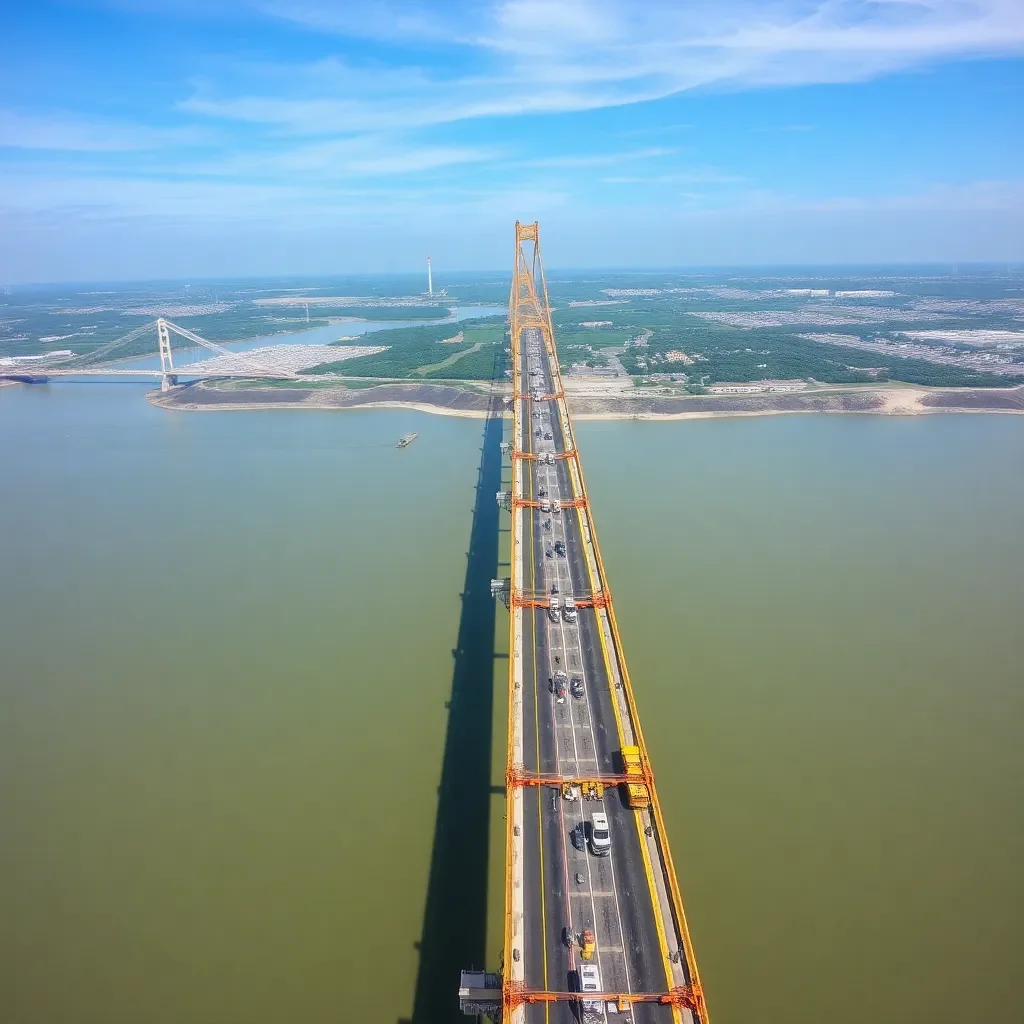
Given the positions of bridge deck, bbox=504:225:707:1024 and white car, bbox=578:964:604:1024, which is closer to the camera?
white car, bbox=578:964:604:1024

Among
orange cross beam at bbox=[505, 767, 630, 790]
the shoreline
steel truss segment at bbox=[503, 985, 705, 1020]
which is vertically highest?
the shoreline

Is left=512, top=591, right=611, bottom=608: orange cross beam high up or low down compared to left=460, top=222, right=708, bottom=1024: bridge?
up

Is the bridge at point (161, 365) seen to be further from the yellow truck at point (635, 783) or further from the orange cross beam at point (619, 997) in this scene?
the orange cross beam at point (619, 997)

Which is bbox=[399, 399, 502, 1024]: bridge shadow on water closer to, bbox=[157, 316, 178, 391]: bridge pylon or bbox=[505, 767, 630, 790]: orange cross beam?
bbox=[505, 767, 630, 790]: orange cross beam

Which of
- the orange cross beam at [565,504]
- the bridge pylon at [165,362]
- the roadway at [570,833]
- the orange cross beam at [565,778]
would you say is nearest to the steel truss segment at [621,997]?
the roadway at [570,833]

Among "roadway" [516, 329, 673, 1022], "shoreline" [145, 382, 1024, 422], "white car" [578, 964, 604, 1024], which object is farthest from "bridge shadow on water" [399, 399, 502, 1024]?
"shoreline" [145, 382, 1024, 422]

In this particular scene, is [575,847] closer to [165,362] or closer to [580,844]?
[580,844]
